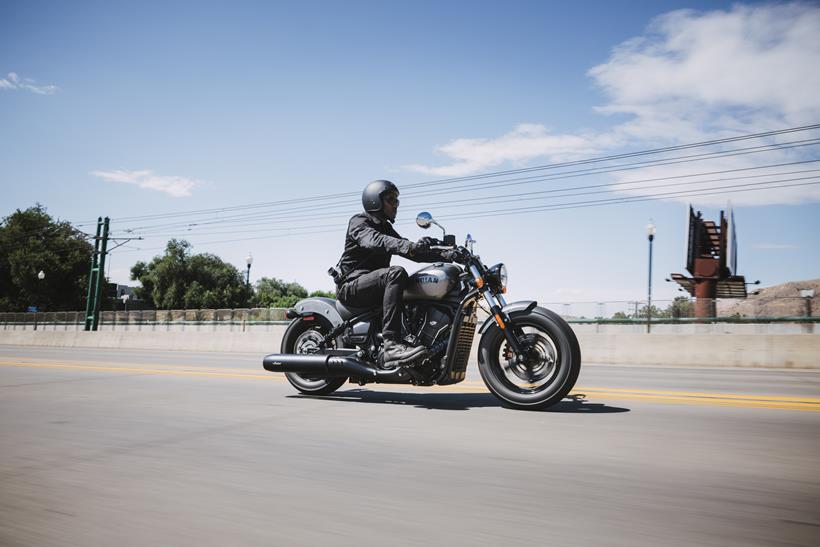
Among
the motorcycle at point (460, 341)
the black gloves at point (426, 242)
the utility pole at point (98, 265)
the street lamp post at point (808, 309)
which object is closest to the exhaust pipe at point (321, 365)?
the motorcycle at point (460, 341)

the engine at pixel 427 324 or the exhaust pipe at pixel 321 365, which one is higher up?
the engine at pixel 427 324

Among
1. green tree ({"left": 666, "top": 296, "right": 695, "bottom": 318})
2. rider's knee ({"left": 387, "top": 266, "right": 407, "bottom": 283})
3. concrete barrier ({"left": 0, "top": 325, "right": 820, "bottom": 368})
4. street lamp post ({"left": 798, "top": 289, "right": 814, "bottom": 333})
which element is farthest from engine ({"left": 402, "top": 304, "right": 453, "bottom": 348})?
green tree ({"left": 666, "top": 296, "right": 695, "bottom": 318})

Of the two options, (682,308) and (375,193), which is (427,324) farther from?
(682,308)

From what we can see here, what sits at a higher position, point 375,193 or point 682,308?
point 682,308

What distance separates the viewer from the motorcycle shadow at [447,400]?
4.96 metres

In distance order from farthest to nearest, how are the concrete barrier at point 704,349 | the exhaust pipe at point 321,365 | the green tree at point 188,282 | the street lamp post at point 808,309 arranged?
the green tree at point 188,282 < the street lamp post at point 808,309 < the concrete barrier at point 704,349 < the exhaust pipe at point 321,365

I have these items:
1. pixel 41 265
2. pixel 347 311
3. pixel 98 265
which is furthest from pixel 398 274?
pixel 41 265

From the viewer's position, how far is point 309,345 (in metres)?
6.20

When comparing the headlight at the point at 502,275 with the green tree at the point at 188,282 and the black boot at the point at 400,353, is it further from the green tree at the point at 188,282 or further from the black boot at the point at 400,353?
the green tree at the point at 188,282

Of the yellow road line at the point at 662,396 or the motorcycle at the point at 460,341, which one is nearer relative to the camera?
the motorcycle at the point at 460,341

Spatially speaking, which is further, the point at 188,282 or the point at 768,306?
the point at 188,282

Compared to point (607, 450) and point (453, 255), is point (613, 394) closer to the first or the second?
point (453, 255)

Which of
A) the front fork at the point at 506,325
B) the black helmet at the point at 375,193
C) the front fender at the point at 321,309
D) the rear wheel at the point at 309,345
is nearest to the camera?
the front fork at the point at 506,325

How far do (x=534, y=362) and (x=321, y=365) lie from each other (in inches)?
81.0
